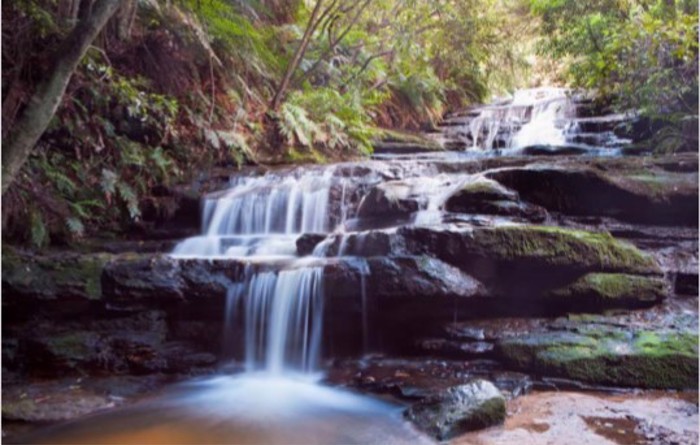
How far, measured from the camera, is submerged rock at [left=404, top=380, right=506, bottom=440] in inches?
136

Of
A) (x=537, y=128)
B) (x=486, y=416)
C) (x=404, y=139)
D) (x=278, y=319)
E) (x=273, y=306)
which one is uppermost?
(x=537, y=128)

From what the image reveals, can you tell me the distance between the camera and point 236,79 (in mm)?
8914

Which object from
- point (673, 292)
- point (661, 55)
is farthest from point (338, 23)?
point (673, 292)

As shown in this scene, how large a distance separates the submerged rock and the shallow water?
0.38 feet

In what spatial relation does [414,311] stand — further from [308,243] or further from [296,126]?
[296,126]

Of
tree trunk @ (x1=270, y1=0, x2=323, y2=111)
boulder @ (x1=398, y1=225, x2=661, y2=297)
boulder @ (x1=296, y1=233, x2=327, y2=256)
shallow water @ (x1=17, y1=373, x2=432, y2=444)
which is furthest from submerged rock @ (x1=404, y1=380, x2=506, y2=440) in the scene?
tree trunk @ (x1=270, y1=0, x2=323, y2=111)

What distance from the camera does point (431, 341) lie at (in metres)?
4.93

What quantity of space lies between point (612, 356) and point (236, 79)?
23.5ft

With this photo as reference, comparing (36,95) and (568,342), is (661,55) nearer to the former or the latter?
(568,342)

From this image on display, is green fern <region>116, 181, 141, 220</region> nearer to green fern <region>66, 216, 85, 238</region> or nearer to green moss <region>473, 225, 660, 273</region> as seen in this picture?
green fern <region>66, 216, 85, 238</region>

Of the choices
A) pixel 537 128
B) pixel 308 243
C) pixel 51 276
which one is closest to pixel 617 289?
pixel 308 243

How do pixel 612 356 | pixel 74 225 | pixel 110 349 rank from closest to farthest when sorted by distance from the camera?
pixel 612 356 < pixel 110 349 < pixel 74 225

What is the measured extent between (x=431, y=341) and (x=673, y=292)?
239 centimetres

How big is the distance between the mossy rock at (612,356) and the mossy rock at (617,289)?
416 millimetres
